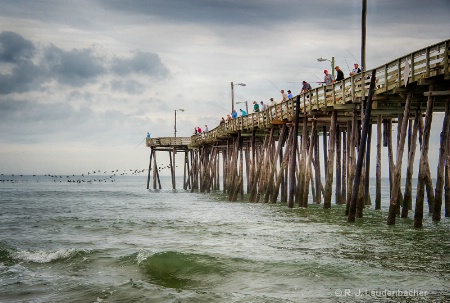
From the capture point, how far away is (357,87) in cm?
1905

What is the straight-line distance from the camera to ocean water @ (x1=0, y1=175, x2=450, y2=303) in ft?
29.7

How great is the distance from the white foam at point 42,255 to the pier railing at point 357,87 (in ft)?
36.5

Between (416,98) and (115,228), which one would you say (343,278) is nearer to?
(416,98)

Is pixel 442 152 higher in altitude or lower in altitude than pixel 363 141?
lower

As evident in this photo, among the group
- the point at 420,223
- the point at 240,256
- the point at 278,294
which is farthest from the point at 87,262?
the point at 420,223

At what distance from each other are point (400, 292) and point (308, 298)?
1653 millimetres

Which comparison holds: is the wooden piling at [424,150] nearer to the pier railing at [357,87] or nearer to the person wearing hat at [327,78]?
the pier railing at [357,87]

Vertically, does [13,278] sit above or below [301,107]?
below

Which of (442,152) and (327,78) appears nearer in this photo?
(442,152)

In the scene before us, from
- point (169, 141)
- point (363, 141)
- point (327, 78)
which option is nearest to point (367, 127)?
point (363, 141)

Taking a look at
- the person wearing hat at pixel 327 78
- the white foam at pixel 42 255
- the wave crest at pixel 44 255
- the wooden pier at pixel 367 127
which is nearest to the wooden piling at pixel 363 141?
the wooden pier at pixel 367 127

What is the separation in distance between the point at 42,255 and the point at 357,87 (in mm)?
12644

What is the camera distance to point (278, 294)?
8953 millimetres

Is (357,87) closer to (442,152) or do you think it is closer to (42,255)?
(442,152)
